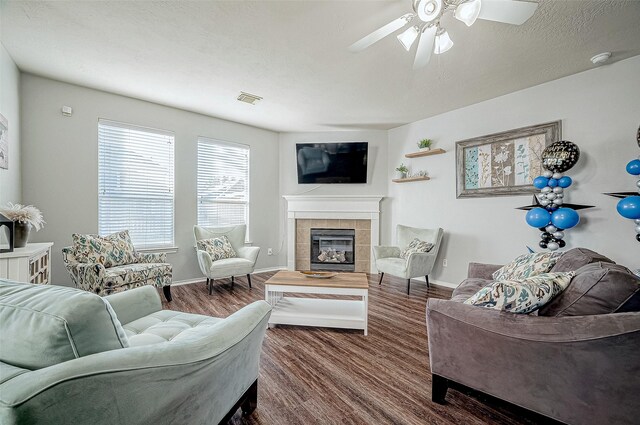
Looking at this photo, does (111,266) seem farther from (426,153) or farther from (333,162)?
(426,153)

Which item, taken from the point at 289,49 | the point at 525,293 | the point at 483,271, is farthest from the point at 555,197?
the point at 289,49

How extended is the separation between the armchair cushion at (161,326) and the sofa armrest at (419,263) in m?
2.68

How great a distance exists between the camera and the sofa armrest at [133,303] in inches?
62.0

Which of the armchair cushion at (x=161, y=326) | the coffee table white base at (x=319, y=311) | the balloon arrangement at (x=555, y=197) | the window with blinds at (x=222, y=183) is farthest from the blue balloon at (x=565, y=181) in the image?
the window with blinds at (x=222, y=183)

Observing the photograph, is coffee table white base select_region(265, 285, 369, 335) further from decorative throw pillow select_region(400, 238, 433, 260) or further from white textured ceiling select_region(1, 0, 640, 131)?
white textured ceiling select_region(1, 0, 640, 131)

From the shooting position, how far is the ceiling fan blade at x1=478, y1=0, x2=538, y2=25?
5.17 ft

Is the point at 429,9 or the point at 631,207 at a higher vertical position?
the point at 429,9

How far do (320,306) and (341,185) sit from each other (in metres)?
2.81

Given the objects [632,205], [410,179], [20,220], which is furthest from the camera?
[410,179]

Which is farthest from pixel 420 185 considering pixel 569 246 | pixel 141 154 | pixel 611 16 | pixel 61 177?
pixel 61 177

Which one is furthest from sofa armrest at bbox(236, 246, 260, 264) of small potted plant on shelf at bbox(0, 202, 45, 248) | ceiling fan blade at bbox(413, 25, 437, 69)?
ceiling fan blade at bbox(413, 25, 437, 69)

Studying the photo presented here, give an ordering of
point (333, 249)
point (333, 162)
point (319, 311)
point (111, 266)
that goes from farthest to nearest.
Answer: point (333, 249) < point (333, 162) < point (111, 266) < point (319, 311)

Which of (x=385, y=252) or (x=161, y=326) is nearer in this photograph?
(x=161, y=326)

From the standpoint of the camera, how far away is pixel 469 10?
1.64 meters
